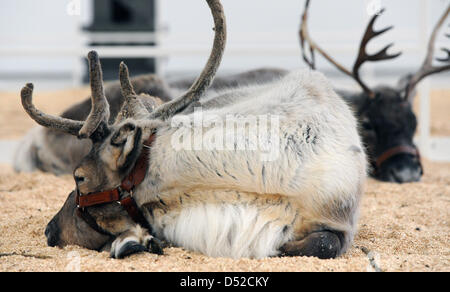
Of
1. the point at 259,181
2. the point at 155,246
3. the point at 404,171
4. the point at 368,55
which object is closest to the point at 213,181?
the point at 259,181

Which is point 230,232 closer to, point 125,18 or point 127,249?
point 127,249

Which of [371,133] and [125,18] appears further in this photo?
[125,18]

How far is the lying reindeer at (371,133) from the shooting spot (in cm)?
449

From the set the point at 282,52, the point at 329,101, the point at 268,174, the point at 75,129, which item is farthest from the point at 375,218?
the point at 282,52

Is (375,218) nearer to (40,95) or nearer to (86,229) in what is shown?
(86,229)

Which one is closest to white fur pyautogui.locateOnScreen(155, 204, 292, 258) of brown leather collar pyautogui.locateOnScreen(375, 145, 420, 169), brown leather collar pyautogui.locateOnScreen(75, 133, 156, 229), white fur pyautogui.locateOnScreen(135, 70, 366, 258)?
white fur pyautogui.locateOnScreen(135, 70, 366, 258)

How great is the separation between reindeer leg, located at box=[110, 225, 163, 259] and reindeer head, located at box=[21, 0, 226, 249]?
91 mm

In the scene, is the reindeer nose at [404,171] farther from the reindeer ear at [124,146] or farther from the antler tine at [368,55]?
the reindeer ear at [124,146]

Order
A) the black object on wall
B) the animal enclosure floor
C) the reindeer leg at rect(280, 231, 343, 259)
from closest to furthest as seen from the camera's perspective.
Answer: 1. the animal enclosure floor
2. the reindeer leg at rect(280, 231, 343, 259)
3. the black object on wall

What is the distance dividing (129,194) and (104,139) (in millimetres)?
266

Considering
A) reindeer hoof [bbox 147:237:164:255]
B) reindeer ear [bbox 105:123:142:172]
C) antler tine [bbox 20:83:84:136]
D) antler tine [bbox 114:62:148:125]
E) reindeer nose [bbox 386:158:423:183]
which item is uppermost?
antler tine [bbox 114:62:148:125]

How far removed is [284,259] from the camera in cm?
222

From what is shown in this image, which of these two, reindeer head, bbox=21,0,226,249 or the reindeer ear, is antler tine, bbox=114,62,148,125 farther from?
the reindeer ear

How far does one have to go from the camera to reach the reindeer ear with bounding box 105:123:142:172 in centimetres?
241
